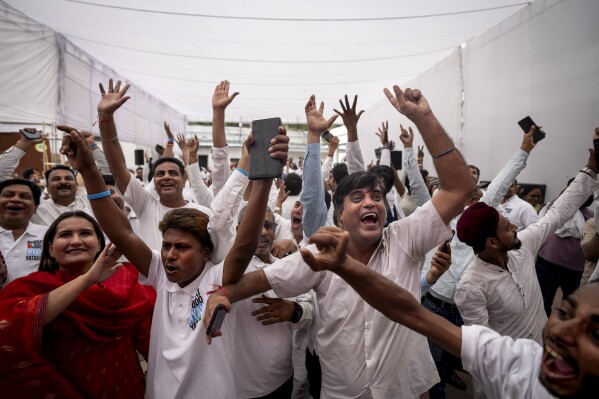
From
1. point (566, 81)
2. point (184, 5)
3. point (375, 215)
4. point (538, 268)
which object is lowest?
point (538, 268)

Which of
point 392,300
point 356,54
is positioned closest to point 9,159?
point 392,300

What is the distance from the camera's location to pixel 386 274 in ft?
5.12

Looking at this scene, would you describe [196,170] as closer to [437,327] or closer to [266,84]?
[437,327]

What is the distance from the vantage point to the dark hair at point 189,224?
156 centimetres

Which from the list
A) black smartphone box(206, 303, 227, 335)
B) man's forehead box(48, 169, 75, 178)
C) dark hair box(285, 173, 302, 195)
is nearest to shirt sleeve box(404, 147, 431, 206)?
dark hair box(285, 173, 302, 195)

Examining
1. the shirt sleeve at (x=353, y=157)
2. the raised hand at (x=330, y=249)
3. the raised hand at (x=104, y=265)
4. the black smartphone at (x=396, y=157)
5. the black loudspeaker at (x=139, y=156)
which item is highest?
the black loudspeaker at (x=139, y=156)

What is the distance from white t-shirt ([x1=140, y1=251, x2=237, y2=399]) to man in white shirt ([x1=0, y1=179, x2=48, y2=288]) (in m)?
1.51

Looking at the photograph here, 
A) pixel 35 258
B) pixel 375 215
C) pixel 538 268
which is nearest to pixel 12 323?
pixel 35 258

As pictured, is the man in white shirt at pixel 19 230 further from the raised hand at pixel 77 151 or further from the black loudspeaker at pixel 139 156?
the black loudspeaker at pixel 139 156

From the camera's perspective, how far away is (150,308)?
1.81m

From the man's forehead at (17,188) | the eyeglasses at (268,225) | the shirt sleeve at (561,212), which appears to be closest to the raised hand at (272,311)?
the eyeglasses at (268,225)

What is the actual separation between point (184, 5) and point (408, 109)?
4.31m

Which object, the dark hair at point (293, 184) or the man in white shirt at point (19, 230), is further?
the dark hair at point (293, 184)

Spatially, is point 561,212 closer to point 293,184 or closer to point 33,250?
point 293,184
